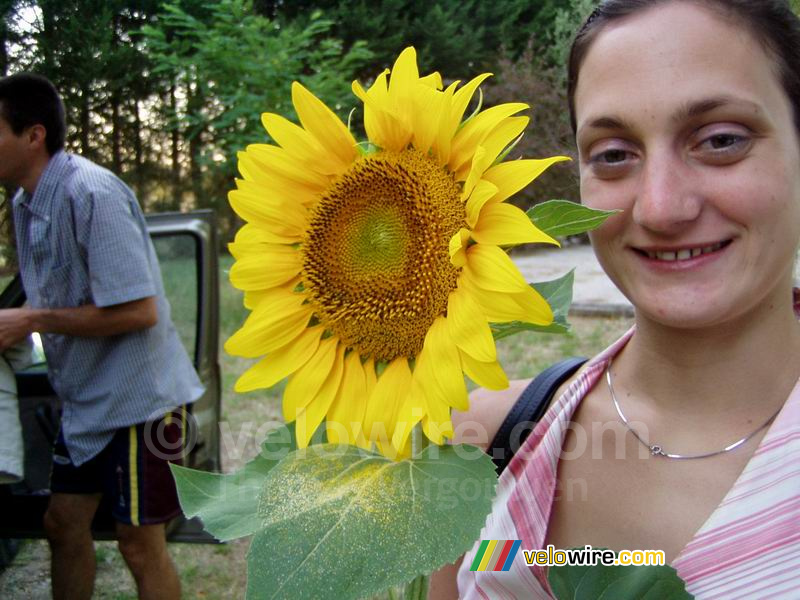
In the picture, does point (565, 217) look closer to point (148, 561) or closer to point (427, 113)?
point (427, 113)

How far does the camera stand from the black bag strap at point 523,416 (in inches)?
40.1

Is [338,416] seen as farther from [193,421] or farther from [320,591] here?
[193,421]

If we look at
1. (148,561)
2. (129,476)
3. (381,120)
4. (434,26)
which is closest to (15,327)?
(129,476)

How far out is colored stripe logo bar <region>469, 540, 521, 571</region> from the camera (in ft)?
2.73

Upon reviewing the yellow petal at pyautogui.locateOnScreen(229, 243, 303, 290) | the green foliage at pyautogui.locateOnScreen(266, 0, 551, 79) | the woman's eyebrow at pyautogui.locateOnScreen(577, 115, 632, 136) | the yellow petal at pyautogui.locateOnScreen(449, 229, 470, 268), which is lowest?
the yellow petal at pyautogui.locateOnScreen(229, 243, 303, 290)

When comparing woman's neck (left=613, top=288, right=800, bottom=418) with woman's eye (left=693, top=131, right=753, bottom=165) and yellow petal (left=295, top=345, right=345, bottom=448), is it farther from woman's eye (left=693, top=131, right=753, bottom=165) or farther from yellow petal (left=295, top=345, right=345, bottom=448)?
yellow petal (left=295, top=345, right=345, bottom=448)

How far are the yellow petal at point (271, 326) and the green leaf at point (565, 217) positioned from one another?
0.73 ft

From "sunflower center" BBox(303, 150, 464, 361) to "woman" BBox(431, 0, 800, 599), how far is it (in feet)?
0.70

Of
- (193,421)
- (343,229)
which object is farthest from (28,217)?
(343,229)

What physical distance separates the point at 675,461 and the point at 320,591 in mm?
568

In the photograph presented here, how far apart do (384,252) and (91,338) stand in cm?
199

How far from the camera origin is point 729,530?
76cm

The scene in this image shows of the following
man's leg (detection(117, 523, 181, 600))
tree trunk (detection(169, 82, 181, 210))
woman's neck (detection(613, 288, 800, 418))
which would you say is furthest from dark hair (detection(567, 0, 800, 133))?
tree trunk (detection(169, 82, 181, 210))

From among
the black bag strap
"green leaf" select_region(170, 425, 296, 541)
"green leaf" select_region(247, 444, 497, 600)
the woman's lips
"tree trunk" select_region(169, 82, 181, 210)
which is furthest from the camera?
"tree trunk" select_region(169, 82, 181, 210)
